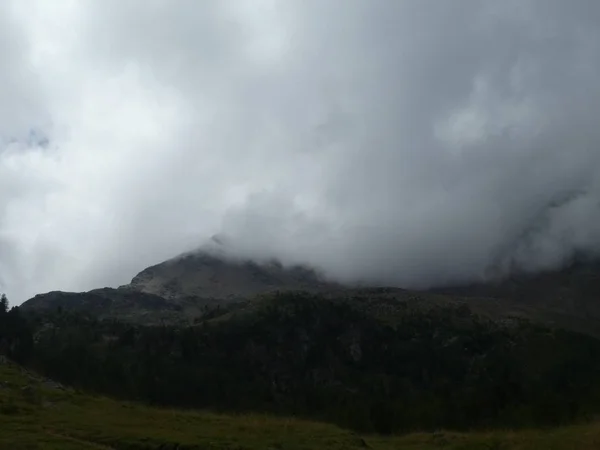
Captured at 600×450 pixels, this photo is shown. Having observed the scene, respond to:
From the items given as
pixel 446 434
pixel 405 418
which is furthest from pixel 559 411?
pixel 446 434

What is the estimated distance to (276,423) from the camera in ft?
182

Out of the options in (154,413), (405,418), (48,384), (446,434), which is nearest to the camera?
(446,434)

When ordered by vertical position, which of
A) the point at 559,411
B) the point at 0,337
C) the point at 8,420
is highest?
the point at 0,337

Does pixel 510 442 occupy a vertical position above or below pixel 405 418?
above

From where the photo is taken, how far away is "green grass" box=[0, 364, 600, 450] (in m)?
45.0

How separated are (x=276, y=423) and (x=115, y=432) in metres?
13.7

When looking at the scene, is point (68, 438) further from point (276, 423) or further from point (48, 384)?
point (48, 384)

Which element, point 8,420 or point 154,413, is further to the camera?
point 154,413

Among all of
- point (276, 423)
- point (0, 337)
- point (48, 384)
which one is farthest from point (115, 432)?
point (0, 337)

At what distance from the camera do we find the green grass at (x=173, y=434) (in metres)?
45.0

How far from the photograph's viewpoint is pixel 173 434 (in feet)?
159

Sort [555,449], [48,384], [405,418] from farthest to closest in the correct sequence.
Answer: [405,418] < [48,384] < [555,449]

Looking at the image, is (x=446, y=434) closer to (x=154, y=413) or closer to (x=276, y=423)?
(x=276, y=423)

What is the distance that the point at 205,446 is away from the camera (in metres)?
44.8
